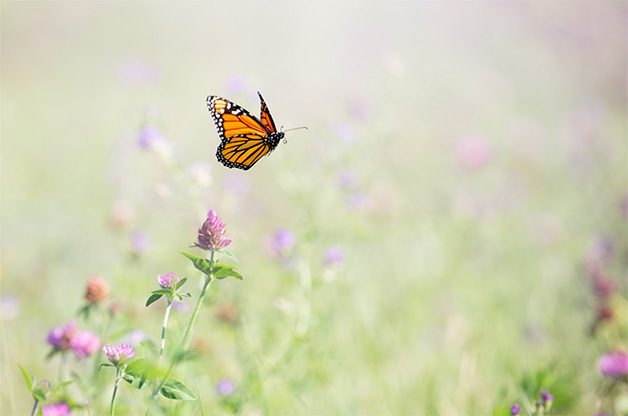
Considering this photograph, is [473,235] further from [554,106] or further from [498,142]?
[554,106]

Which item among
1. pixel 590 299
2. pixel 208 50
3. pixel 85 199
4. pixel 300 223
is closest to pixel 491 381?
pixel 590 299

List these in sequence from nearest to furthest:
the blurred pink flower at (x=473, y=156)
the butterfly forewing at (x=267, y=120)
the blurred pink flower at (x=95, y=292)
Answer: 1. the blurred pink flower at (x=95, y=292)
2. the butterfly forewing at (x=267, y=120)
3. the blurred pink flower at (x=473, y=156)

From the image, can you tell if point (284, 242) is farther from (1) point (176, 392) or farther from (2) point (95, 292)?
(1) point (176, 392)

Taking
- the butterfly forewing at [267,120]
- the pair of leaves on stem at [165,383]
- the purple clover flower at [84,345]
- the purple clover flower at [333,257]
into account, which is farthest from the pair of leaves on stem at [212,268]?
the purple clover flower at [333,257]

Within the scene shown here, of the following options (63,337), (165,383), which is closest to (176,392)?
(165,383)

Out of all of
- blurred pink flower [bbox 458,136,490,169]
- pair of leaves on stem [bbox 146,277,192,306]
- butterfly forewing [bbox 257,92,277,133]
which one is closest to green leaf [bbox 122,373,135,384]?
pair of leaves on stem [bbox 146,277,192,306]

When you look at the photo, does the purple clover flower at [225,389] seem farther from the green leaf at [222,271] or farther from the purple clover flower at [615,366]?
the purple clover flower at [615,366]
